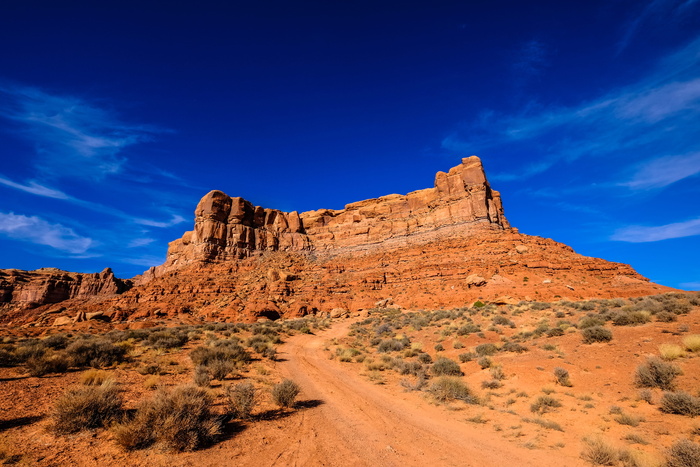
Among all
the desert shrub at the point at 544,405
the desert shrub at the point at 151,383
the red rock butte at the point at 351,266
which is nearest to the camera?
the desert shrub at the point at 544,405

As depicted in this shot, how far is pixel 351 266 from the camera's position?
63125 mm

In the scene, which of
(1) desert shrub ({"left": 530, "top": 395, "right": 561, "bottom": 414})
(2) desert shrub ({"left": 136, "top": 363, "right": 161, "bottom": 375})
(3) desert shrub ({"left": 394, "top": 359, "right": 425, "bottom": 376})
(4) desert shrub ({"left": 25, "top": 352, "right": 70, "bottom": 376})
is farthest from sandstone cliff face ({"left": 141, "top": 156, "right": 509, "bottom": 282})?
(4) desert shrub ({"left": 25, "top": 352, "right": 70, "bottom": 376})

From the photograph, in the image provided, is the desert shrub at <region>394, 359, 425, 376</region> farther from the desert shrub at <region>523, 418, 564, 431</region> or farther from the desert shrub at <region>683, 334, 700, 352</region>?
the desert shrub at <region>683, 334, 700, 352</region>

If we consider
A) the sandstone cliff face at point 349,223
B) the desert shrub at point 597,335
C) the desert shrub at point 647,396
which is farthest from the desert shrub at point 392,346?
the sandstone cliff face at point 349,223

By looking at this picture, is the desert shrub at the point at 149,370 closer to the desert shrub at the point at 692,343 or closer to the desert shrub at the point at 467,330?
the desert shrub at the point at 467,330

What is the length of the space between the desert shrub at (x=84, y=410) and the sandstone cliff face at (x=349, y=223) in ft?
199

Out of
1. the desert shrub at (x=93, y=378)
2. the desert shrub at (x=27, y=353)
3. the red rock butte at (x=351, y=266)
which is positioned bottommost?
the desert shrub at (x=93, y=378)

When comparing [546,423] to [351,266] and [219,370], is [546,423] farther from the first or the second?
[351,266]

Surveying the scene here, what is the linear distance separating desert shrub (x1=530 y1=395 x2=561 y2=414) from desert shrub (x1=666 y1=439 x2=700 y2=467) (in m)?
3.24

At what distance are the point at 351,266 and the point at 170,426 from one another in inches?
2284

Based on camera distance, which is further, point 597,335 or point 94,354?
point 597,335

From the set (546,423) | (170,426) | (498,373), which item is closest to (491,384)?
(498,373)

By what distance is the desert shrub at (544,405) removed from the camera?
8.18 metres

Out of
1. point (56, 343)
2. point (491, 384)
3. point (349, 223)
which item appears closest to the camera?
point (491, 384)
